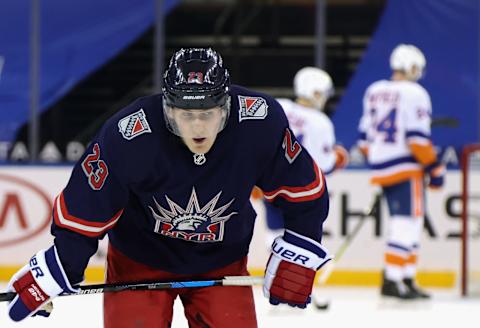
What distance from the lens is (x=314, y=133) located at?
568 centimetres

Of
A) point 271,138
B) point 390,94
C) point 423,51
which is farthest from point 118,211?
point 423,51

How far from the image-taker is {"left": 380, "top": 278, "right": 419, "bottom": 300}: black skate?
625 centimetres

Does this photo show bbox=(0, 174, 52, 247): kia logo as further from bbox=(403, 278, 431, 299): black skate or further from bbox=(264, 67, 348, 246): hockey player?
bbox=(403, 278, 431, 299): black skate

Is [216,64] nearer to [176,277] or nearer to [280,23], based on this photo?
[176,277]

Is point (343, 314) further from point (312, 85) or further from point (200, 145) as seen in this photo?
point (200, 145)

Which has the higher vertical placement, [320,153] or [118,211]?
[118,211]

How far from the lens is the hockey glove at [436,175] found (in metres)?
6.25

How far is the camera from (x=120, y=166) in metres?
2.75

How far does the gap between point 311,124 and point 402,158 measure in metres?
0.72

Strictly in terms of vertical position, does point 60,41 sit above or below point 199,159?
below

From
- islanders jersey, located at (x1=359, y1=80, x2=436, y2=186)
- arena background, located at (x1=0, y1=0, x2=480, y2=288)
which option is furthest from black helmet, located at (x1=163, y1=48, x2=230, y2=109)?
arena background, located at (x1=0, y1=0, x2=480, y2=288)

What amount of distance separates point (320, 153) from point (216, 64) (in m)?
2.97

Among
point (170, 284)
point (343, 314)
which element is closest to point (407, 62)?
point (343, 314)

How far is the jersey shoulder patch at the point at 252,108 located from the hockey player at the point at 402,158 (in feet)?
10.8
